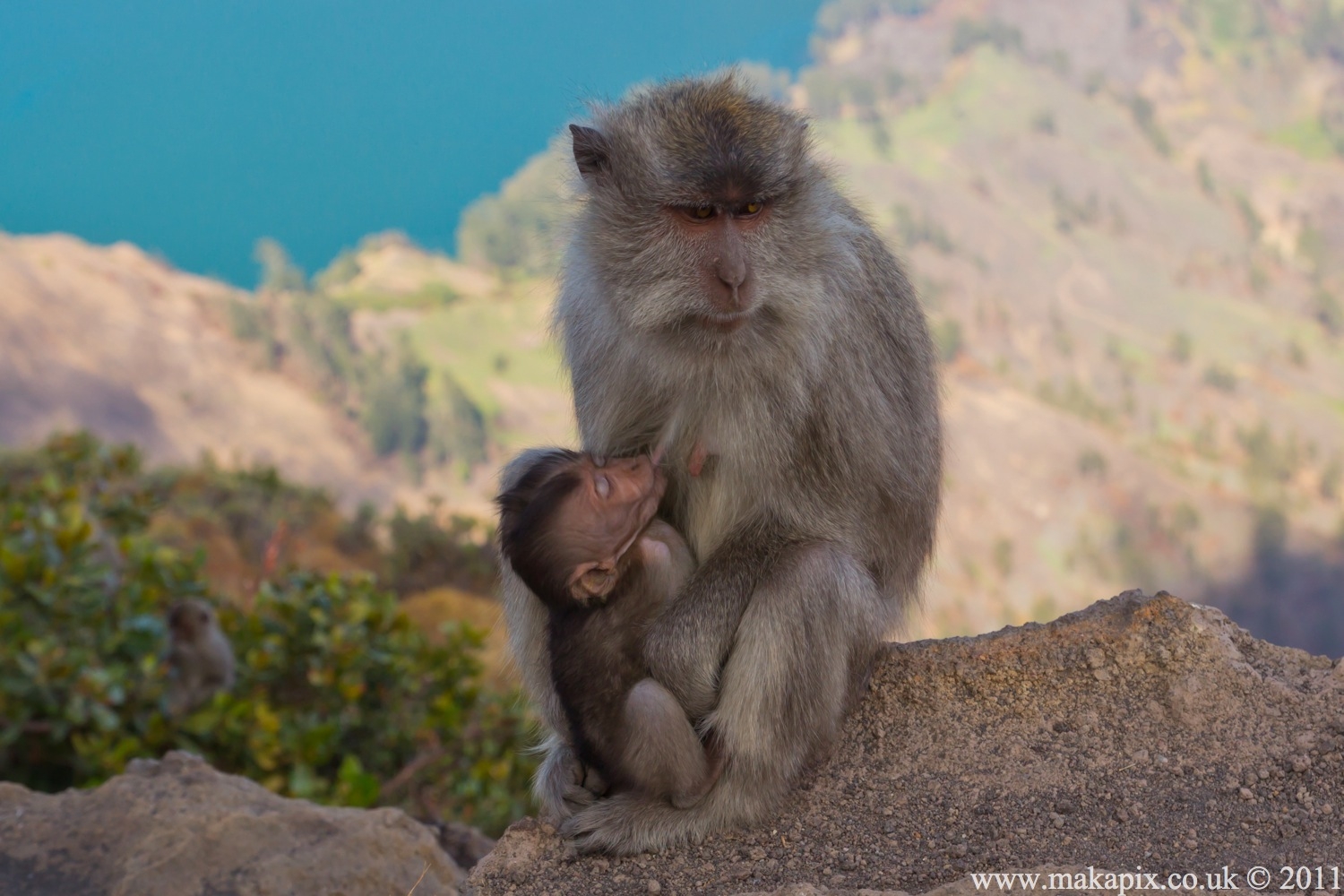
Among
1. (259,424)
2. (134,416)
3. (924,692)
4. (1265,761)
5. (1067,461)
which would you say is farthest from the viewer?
(1067,461)

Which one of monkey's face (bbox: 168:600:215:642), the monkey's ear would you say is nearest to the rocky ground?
the monkey's ear

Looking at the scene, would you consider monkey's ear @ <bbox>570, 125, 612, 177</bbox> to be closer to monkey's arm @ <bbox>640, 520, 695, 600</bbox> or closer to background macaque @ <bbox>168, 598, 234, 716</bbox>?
monkey's arm @ <bbox>640, 520, 695, 600</bbox>

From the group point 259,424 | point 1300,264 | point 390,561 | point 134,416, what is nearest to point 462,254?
point 259,424

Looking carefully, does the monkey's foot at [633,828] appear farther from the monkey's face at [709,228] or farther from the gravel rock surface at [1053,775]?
the monkey's face at [709,228]

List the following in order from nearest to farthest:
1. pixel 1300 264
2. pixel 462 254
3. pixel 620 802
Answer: pixel 620 802
pixel 462 254
pixel 1300 264

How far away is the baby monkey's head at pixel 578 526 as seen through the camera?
3.26 metres

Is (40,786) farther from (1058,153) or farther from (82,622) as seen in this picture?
(1058,153)

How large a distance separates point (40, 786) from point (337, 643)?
1.55 metres

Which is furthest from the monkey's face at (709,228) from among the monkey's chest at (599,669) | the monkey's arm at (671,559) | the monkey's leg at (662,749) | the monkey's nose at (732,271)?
the monkey's leg at (662,749)

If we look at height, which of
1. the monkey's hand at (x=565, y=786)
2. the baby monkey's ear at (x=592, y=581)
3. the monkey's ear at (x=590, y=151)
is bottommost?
the monkey's hand at (x=565, y=786)

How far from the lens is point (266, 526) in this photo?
14.3 metres

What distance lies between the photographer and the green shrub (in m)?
5.28

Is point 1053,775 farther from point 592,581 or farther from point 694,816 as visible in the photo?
point 592,581

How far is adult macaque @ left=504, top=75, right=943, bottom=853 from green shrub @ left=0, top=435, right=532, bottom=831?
250 cm
